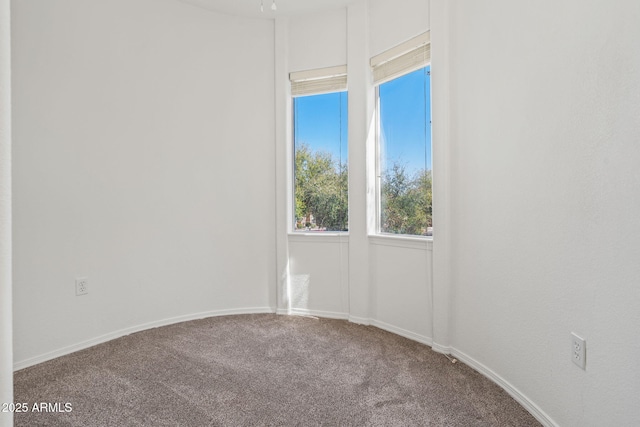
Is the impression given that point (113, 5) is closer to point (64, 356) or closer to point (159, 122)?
point (159, 122)

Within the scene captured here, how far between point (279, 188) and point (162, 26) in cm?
153

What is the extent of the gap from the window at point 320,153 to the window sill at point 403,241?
0.38 meters

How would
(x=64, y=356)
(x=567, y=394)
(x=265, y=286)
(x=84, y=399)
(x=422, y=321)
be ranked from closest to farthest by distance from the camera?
1. (x=567, y=394)
2. (x=84, y=399)
3. (x=64, y=356)
4. (x=422, y=321)
5. (x=265, y=286)

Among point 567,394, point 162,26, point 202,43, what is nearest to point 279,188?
point 202,43

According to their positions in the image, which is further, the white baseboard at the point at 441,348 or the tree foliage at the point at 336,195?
the tree foliage at the point at 336,195

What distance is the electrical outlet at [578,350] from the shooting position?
130cm

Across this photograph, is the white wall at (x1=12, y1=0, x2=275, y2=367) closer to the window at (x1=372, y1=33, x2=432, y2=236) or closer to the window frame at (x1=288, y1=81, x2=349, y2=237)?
the window frame at (x1=288, y1=81, x2=349, y2=237)

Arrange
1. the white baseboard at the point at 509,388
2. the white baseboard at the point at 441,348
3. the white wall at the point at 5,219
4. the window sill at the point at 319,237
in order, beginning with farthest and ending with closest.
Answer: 1. the window sill at the point at 319,237
2. the white baseboard at the point at 441,348
3. the white baseboard at the point at 509,388
4. the white wall at the point at 5,219

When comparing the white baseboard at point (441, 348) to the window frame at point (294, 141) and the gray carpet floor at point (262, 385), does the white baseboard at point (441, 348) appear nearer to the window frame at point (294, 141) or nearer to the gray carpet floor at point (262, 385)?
the gray carpet floor at point (262, 385)

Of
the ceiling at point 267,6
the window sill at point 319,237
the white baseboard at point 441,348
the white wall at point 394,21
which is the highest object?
the ceiling at point 267,6

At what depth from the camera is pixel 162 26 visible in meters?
2.78

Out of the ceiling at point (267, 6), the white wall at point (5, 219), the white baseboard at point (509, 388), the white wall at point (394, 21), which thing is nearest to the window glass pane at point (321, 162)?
the white wall at point (394, 21)

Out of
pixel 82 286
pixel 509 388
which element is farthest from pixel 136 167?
pixel 509 388

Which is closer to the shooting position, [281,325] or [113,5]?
[113,5]
